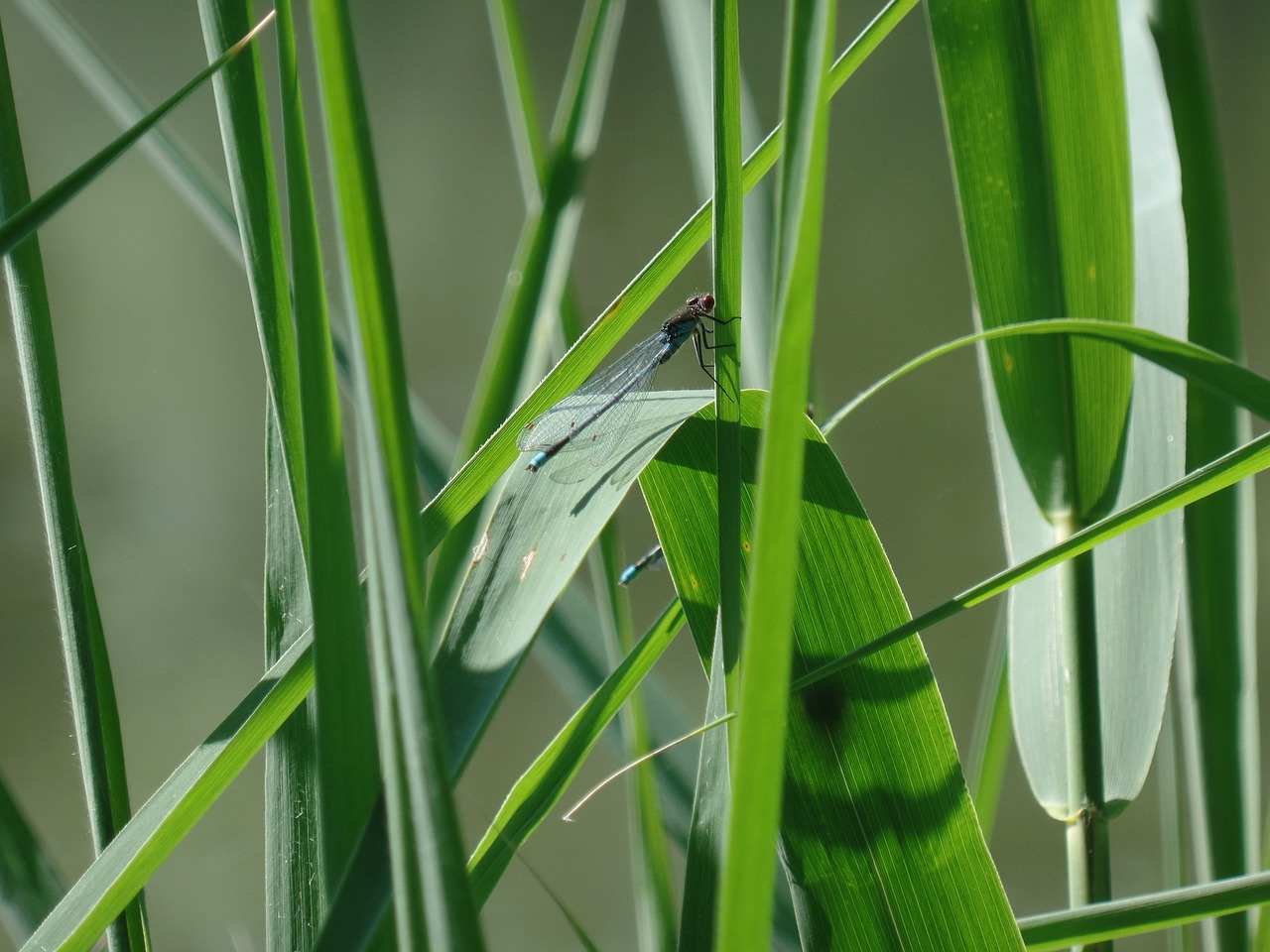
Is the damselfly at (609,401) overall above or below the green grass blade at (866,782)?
above

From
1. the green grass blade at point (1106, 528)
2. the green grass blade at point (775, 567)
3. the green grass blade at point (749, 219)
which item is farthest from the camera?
the green grass blade at point (749, 219)

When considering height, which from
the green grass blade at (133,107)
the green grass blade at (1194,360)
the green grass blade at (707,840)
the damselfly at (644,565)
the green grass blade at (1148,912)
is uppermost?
the green grass blade at (133,107)

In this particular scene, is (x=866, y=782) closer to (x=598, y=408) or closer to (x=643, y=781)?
(x=643, y=781)

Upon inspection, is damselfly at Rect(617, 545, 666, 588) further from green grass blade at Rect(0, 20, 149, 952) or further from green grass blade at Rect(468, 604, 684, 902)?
green grass blade at Rect(0, 20, 149, 952)

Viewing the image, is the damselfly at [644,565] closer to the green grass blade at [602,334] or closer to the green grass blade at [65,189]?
the green grass blade at [602,334]

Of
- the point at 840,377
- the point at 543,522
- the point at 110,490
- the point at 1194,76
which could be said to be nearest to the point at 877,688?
the point at 543,522

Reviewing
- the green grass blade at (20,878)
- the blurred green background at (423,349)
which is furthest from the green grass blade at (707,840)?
the blurred green background at (423,349)
